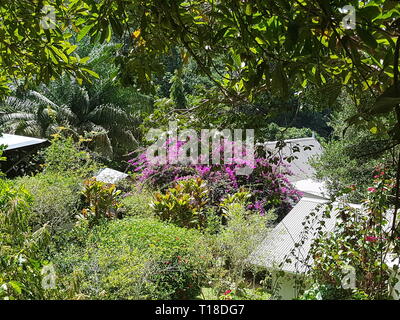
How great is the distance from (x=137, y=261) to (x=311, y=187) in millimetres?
6676

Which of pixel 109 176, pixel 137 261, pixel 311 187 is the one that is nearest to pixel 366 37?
pixel 137 261

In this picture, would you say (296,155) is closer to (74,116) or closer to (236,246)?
(236,246)

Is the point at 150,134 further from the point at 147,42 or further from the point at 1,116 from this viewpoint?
the point at 1,116

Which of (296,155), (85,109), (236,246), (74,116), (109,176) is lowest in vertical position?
(236,246)

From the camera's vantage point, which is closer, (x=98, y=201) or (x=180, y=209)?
(x=180, y=209)

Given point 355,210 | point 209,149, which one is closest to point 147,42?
point 209,149

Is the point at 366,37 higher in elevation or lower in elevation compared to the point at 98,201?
higher

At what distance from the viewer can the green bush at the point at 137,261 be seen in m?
3.59

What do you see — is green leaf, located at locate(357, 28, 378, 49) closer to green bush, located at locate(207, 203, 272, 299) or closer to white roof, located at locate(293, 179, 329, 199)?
green bush, located at locate(207, 203, 272, 299)

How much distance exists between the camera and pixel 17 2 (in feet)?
5.69

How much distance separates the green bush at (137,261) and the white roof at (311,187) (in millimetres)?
4561

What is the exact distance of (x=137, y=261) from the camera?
3.90 meters

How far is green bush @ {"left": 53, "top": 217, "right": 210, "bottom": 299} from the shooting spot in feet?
11.8

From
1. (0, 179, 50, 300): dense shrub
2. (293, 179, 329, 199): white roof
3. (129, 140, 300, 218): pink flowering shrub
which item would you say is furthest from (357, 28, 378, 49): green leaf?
(293, 179, 329, 199): white roof
